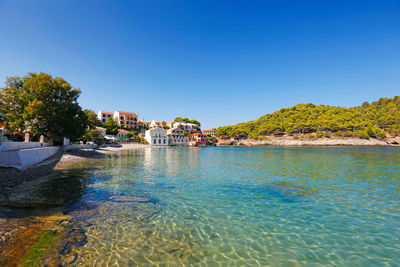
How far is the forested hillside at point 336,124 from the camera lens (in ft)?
358

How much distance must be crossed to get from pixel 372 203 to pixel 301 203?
13.1 ft

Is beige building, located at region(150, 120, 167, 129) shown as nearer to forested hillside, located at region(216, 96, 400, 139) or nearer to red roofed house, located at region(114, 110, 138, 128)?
red roofed house, located at region(114, 110, 138, 128)

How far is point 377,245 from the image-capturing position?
237 inches

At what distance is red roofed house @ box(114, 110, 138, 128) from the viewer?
107 m

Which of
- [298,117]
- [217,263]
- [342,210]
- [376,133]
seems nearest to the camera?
[217,263]

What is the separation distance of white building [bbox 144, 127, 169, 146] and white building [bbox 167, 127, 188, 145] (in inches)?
256

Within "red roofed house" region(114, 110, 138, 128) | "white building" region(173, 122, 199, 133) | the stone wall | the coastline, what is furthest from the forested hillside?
the coastline

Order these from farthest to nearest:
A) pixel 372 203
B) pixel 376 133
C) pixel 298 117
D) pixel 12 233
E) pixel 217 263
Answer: pixel 298 117, pixel 376 133, pixel 372 203, pixel 12 233, pixel 217 263

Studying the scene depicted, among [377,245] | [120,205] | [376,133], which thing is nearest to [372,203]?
[377,245]

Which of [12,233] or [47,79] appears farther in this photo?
[47,79]

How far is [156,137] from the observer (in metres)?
98.0

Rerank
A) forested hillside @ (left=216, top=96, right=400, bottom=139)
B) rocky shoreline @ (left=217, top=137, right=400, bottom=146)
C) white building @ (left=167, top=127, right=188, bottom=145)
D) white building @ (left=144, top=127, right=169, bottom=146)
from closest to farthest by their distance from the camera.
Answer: white building @ (left=144, top=127, right=169, bottom=146)
rocky shoreline @ (left=217, top=137, right=400, bottom=146)
forested hillside @ (left=216, top=96, right=400, bottom=139)
white building @ (left=167, top=127, right=188, bottom=145)

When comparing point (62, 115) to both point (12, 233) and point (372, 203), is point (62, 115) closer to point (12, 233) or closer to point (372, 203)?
point (12, 233)

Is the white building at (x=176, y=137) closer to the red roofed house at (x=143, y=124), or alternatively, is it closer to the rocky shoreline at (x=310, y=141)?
the red roofed house at (x=143, y=124)
